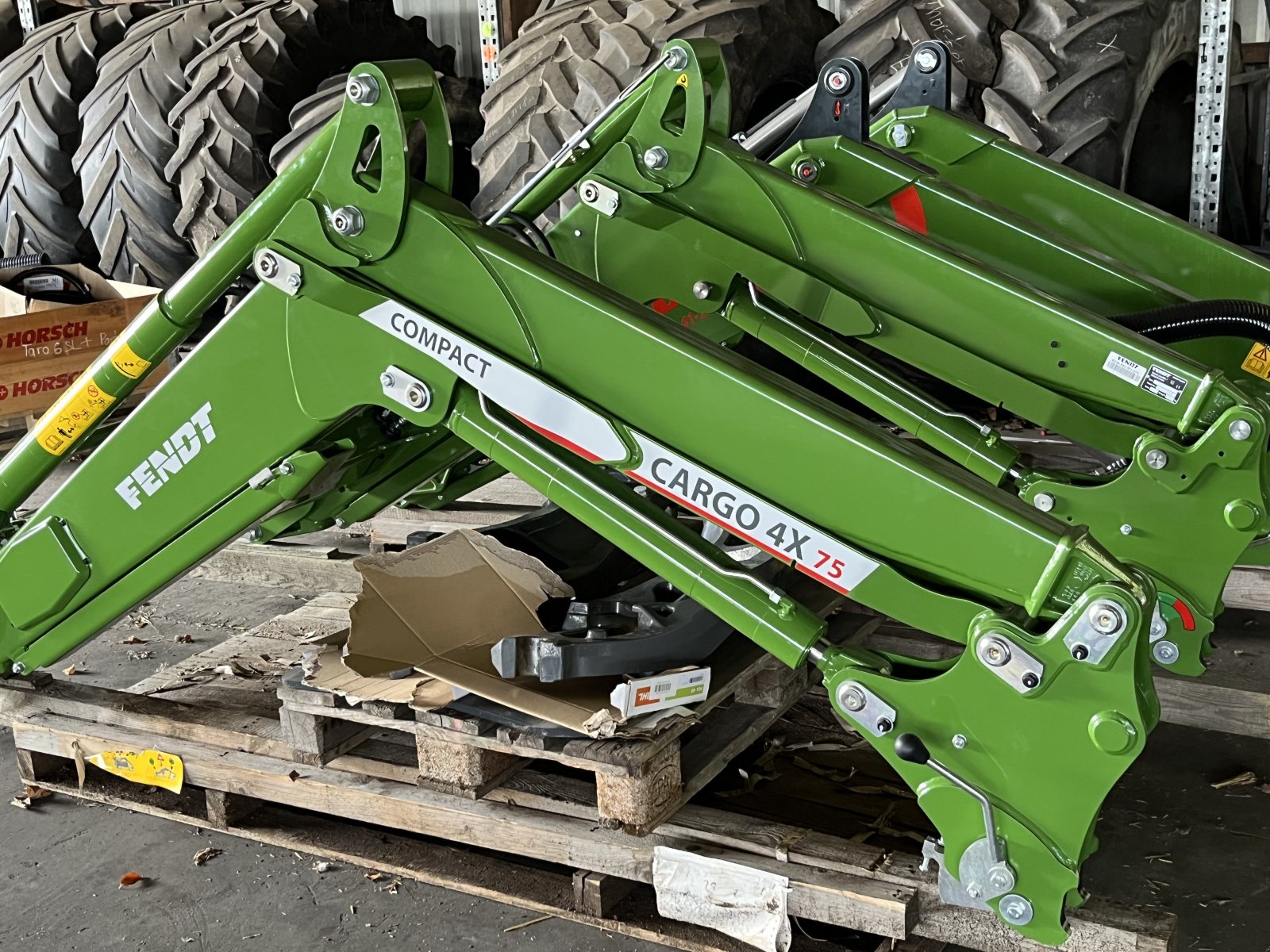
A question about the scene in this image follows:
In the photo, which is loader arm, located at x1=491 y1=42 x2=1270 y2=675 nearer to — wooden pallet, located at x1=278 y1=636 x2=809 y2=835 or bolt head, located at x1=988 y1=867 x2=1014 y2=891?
wooden pallet, located at x1=278 y1=636 x2=809 y2=835

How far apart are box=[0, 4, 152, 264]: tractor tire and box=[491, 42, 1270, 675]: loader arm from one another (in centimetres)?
466

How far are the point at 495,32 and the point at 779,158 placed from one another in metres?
2.92

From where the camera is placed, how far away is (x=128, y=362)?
238cm

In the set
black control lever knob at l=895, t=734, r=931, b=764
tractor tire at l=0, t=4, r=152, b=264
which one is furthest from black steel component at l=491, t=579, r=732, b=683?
tractor tire at l=0, t=4, r=152, b=264

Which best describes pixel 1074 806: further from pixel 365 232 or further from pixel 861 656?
pixel 365 232

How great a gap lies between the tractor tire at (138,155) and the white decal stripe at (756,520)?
449 centimetres

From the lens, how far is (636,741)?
7.41ft

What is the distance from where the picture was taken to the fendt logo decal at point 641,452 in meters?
1.93

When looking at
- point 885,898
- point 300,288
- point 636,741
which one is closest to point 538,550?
point 636,741

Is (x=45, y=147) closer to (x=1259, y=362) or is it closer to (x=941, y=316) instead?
(x=941, y=316)

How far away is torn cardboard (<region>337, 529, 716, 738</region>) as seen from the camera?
2.33 m

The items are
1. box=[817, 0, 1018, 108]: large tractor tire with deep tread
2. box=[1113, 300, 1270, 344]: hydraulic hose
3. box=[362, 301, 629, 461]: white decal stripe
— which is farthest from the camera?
box=[817, 0, 1018, 108]: large tractor tire with deep tread

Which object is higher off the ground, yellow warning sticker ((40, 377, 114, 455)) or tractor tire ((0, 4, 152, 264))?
tractor tire ((0, 4, 152, 264))

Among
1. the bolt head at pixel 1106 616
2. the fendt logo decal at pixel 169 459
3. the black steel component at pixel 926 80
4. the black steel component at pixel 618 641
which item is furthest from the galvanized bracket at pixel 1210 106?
the fendt logo decal at pixel 169 459
